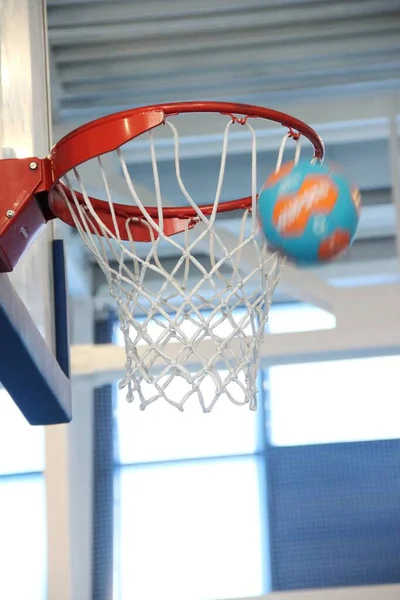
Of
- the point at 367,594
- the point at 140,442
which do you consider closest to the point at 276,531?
the point at 367,594

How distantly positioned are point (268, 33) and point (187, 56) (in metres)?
0.27

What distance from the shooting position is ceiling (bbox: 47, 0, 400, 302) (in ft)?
9.23

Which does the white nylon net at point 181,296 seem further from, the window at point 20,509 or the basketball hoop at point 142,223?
the window at point 20,509

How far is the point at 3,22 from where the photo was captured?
6.88 feet

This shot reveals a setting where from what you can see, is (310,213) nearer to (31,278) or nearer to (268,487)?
(31,278)

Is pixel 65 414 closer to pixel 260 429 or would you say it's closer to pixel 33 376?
pixel 33 376

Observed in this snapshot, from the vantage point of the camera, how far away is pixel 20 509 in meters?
3.51

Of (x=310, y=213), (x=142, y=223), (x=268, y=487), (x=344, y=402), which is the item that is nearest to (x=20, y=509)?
(x=268, y=487)

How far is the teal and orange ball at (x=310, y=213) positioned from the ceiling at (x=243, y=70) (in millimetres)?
1292

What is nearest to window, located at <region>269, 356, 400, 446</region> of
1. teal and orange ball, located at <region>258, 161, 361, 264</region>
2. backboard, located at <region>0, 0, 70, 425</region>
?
backboard, located at <region>0, 0, 70, 425</region>

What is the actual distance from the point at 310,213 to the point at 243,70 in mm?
1641

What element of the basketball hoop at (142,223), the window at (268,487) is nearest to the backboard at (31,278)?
the basketball hoop at (142,223)

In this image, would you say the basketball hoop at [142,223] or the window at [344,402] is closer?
the basketball hoop at [142,223]

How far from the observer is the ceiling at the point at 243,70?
281 centimetres
